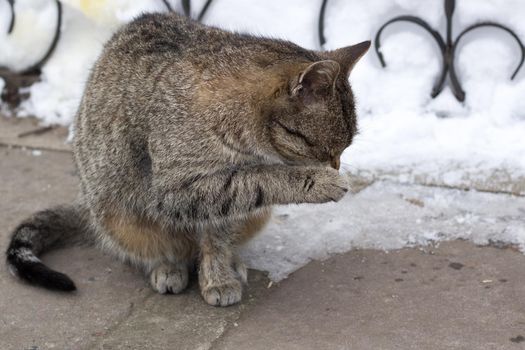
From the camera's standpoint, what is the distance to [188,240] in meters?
3.46

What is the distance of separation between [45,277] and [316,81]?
132 centimetres

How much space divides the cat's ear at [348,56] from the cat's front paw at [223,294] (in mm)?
919

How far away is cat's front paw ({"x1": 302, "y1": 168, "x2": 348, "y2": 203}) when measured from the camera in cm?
306

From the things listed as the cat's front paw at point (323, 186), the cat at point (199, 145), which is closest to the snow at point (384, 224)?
the cat at point (199, 145)

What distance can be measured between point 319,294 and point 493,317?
0.65 meters

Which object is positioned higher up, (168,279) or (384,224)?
(384,224)

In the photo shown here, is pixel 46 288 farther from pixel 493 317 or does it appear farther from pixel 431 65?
pixel 431 65

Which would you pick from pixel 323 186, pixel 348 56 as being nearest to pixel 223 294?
pixel 323 186

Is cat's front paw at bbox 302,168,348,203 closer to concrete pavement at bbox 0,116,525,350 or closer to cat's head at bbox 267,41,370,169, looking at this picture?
cat's head at bbox 267,41,370,169

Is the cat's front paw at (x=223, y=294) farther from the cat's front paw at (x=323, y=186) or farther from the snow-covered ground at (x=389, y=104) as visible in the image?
the cat's front paw at (x=323, y=186)

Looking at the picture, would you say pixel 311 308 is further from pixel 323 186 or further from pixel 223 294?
pixel 323 186

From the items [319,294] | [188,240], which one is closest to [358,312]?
[319,294]

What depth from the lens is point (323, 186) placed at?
3061 millimetres

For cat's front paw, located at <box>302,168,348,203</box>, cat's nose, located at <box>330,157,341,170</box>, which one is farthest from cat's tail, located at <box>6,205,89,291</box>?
cat's nose, located at <box>330,157,341,170</box>
